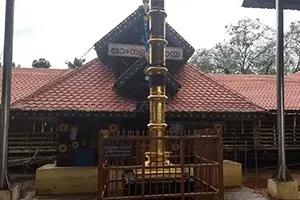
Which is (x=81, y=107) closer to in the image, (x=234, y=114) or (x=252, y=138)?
(x=234, y=114)

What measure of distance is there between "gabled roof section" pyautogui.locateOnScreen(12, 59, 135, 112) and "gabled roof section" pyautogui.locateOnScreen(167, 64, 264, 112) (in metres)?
1.60

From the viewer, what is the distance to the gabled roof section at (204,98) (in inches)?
364

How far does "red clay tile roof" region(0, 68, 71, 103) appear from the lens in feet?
38.3

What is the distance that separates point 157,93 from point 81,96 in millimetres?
4385

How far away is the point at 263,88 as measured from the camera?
14109mm

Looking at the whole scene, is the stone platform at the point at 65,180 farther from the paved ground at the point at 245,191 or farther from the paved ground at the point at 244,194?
the paved ground at the point at 244,194

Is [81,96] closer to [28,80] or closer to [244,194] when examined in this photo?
[28,80]

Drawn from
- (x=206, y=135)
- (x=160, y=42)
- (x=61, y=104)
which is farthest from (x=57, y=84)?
(x=206, y=135)

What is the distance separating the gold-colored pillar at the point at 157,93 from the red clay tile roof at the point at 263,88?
696 centimetres

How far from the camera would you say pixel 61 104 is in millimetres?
8727

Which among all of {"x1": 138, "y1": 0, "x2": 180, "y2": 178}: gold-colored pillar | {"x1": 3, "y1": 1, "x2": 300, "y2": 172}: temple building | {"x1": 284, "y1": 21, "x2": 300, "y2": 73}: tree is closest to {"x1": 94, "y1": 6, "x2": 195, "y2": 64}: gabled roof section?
{"x1": 3, "y1": 1, "x2": 300, "y2": 172}: temple building

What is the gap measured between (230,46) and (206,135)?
23.9 m

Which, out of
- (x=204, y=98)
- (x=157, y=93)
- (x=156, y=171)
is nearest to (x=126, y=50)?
(x=204, y=98)

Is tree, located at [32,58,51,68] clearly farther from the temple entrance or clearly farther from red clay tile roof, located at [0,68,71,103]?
the temple entrance
